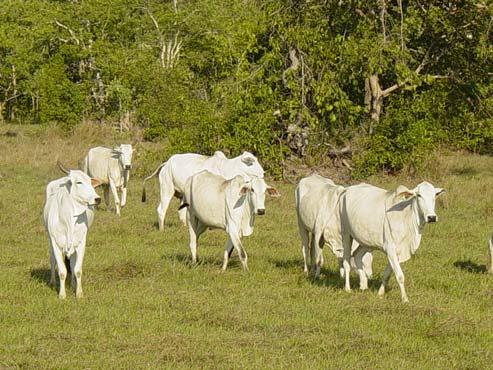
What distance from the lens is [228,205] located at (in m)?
11.2

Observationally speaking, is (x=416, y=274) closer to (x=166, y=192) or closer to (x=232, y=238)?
(x=232, y=238)

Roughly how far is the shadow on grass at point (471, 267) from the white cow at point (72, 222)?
463 centimetres

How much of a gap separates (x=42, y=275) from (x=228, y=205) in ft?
7.49

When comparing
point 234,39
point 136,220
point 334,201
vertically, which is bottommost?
point 136,220

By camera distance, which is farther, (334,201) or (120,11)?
(120,11)

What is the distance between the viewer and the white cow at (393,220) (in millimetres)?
9281

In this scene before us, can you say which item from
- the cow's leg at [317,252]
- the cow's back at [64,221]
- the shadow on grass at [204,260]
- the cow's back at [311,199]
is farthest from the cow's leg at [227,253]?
the cow's back at [64,221]

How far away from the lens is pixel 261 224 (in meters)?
14.8

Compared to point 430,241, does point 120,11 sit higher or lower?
higher

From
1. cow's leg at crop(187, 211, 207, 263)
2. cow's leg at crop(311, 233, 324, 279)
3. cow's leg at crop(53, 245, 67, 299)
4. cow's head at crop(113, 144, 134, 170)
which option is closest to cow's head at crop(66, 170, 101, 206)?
cow's leg at crop(53, 245, 67, 299)

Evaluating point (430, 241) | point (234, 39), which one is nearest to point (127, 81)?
point (234, 39)

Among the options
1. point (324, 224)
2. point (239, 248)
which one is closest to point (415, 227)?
point (324, 224)

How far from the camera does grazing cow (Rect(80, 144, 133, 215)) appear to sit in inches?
671

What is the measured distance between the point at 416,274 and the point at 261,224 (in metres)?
4.22
